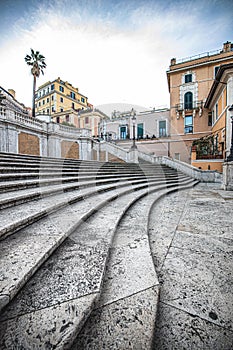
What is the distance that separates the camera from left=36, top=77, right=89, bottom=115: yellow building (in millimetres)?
39312

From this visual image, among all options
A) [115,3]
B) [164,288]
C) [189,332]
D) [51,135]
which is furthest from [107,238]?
[51,135]

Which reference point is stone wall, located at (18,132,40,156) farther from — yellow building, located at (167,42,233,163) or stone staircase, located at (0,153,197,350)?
yellow building, located at (167,42,233,163)

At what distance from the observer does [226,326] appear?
47.1 inches

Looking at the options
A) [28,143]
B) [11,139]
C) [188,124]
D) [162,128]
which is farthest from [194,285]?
[162,128]

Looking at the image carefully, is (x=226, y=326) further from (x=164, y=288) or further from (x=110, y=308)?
(x=110, y=308)

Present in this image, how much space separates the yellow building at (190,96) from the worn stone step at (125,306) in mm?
22316

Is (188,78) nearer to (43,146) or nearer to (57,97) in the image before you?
(43,146)

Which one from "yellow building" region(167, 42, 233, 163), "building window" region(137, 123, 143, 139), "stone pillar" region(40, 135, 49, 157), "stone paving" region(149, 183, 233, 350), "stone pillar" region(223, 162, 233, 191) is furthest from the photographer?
"building window" region(137, 123, 143, 139)

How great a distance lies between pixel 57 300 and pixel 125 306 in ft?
1.70

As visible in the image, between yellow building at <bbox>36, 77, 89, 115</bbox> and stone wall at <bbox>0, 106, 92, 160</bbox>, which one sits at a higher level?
yellow building at <bbox>36, 77, 89, 115</bbox>

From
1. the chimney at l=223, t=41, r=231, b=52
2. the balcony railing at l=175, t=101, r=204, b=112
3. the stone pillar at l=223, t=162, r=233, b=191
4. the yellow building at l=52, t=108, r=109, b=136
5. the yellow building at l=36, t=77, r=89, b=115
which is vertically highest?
the yellow building at l=36, t=77, r=89, b=115

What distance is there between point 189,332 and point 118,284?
2.01 ft

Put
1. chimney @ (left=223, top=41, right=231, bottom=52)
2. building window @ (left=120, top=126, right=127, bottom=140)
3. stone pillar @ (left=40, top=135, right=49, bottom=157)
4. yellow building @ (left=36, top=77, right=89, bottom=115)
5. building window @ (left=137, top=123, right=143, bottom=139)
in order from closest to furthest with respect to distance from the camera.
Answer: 1. stone pillar @ (left=40, top=135, right=49, bottom=157)
2. chimney @ (left=223, top=41, right=231, bottom=52)
3. building window @ (left=137, top=123, right=143, bottom=139)
4. building window @ (left=120, top=126, right=127, bottom=140)
5. yellow building @ (left=36, top=77, right=89, bottom=115)

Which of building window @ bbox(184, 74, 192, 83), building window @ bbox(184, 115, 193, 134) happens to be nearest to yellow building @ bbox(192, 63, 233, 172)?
building window @ bbox(184, 115, 193, 134)
